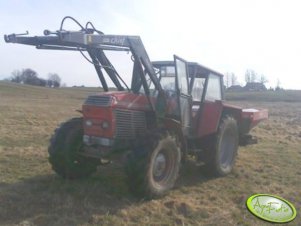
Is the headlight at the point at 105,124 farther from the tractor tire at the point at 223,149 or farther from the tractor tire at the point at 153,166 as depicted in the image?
the tractor tire at the point at 223,149

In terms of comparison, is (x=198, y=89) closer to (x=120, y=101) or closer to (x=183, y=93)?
(x=183, y=93)

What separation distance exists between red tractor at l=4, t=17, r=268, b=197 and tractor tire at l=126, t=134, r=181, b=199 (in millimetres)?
16

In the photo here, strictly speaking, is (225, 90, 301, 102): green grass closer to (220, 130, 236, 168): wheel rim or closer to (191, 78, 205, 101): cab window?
(220, 130, 236, 168): wheel rim

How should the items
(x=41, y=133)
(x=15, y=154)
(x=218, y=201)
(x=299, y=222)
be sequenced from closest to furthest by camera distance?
(x=299, y=222), (x=218, y=201), (x=15, y=154), (x=41, y=133)

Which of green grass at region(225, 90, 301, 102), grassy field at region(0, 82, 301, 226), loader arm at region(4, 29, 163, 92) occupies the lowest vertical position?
green grass at region(225, 90, 301, 102)

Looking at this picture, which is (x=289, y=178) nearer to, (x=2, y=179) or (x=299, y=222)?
(x=299, y=222)

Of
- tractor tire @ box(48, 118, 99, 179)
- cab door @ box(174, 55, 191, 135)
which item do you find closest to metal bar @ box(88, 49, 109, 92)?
tractor tire @ box(48, 118, 99, 179)

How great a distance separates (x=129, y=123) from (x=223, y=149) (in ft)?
10.6

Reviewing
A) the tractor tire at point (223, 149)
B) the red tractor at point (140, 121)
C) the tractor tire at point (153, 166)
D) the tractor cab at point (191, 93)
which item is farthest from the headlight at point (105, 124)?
the tractor tire at point (223, 149)

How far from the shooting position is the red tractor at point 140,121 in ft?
23.9

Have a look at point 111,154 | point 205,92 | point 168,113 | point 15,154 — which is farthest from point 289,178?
point 15,154

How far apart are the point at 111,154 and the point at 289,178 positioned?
420 centimetres

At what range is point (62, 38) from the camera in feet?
23.2

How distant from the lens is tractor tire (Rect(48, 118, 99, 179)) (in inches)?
318
